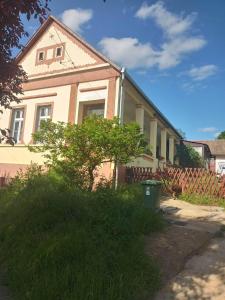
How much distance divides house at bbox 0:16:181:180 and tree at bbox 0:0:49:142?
10.4m

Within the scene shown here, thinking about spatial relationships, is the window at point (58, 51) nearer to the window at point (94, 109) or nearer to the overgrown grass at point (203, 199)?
the window at point (94, 109)

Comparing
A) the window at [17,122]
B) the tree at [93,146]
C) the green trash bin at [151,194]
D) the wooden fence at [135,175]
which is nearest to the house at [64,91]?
the window at [17,122]

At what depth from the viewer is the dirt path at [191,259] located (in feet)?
16.9

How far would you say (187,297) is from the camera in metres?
4.99

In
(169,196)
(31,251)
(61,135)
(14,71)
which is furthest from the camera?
(169,196)

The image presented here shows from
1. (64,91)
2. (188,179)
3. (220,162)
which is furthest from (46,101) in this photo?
(220,162)

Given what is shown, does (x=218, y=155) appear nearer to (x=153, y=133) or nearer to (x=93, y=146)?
(x=153, y=133)

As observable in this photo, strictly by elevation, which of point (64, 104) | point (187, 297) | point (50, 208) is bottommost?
point (187, 297)

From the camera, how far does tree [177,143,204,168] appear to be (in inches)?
1281

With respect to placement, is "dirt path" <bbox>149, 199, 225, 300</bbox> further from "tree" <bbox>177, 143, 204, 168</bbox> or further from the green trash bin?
"tree" <bbox>177, 143, 204, 168</bbox>

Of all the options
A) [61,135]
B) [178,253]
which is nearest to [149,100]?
[61,135]

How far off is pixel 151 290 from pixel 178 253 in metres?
1.54

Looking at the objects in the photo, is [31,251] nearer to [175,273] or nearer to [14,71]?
[175,273]

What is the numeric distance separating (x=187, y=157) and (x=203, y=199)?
19750 mm
